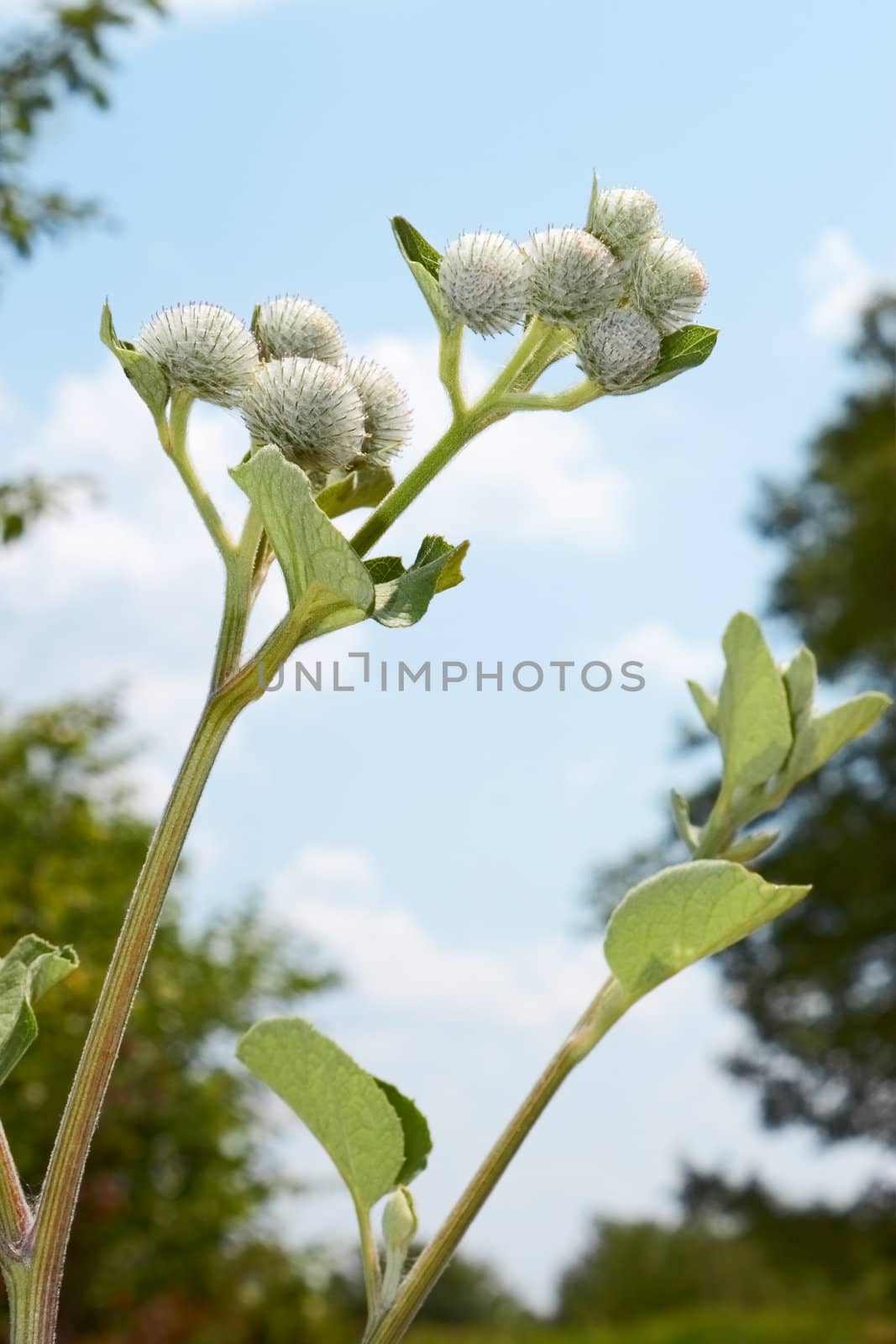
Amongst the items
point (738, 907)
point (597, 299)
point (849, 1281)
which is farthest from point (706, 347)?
point (849, 1281)

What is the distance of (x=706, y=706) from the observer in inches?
67.1

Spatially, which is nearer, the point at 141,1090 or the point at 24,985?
the point at 24,985

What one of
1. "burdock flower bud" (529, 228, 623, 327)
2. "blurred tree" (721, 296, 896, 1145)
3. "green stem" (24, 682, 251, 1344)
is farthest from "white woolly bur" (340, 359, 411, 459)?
"blurred tree" (721, 296, 896, 1145)

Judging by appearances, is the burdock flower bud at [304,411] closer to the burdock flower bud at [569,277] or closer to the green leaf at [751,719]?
the burdock flower bud at [569,277]

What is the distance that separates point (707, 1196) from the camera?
23078 millimetres

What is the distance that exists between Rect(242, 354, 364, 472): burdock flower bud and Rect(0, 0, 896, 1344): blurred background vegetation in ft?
2.67

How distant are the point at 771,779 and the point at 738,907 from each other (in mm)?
337

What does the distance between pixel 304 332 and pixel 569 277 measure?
233mm

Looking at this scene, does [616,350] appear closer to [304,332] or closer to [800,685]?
[304,332]

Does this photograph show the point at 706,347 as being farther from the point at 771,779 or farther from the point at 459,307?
the point at 771,779

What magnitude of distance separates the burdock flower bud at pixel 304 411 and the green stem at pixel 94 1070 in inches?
10.7

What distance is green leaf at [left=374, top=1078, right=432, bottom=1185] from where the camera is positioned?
145cm

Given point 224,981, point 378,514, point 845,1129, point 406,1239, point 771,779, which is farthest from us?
point 845,1129

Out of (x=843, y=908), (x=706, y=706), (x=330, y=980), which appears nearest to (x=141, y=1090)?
(x=330, y=980)
